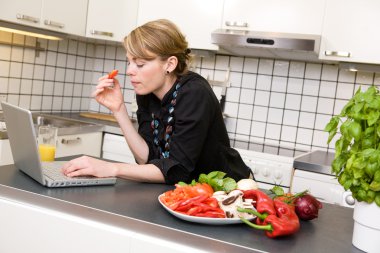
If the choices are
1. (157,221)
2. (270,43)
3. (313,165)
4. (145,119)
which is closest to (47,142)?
(145,119)

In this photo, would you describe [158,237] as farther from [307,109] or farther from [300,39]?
[307,109]

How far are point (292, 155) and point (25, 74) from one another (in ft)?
5.70

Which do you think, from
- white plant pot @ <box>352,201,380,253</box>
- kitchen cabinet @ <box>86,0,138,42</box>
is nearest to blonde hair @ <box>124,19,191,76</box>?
white plant pot @ <box>352,201,380,253</box>

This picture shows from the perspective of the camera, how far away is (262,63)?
3.02 metres

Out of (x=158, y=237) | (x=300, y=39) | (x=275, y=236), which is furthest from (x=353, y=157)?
(x=300, y=39)

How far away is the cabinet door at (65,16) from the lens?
265 centimetres

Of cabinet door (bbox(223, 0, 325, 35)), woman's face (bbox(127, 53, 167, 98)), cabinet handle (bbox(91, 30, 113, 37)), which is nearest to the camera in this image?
woman's face (bbox(127, 53, 167, 98))

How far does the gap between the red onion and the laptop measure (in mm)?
521

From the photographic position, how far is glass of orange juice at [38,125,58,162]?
1547mm

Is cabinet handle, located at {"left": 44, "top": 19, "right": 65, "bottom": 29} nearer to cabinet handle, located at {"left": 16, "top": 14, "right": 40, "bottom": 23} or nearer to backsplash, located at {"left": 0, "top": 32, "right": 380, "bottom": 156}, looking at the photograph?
cabinet handle, located at {"left": 16, "top": 14, "right": 40, "bottom": 23}

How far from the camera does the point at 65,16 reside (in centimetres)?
281

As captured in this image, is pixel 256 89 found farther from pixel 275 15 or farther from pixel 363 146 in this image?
pixel 363 146

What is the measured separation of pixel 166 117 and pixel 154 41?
268 mm

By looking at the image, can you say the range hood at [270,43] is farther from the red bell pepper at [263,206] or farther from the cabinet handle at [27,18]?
the red bell pepper at [263,206]
